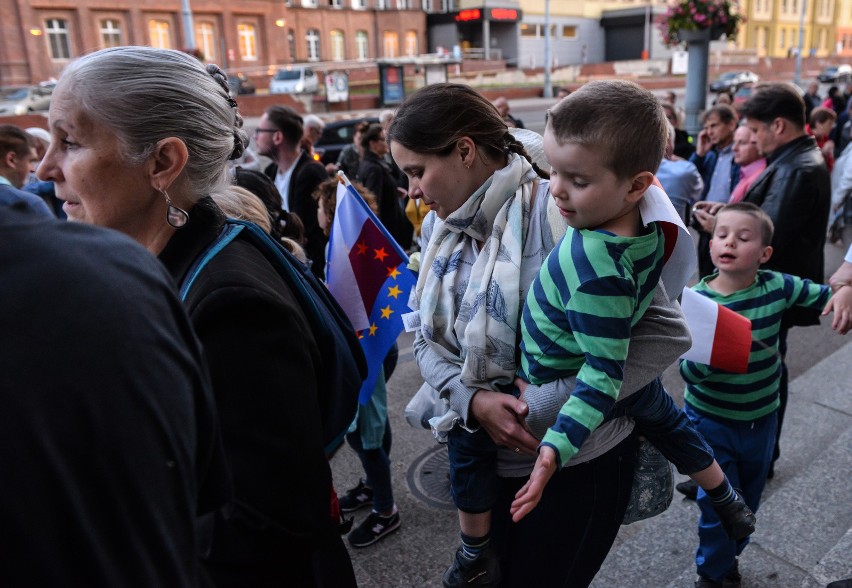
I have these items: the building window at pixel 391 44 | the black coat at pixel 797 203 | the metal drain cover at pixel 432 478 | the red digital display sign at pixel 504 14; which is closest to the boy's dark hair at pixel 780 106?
the black coat at pixel 797 203

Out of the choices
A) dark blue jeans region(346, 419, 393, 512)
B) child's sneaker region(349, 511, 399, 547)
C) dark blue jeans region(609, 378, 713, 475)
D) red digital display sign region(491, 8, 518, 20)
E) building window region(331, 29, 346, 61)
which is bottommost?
child's sneaker region(349, 511, 399, 547)

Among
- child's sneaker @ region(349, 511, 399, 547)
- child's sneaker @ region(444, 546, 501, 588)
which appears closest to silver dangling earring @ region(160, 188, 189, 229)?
child's sneaker @ region(444, 546, 501, 588)

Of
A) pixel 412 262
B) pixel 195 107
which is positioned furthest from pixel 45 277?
pixel 412 262

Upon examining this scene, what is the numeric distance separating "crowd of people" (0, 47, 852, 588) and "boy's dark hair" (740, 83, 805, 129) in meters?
1.52

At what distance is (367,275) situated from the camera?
A: 3.08 metres

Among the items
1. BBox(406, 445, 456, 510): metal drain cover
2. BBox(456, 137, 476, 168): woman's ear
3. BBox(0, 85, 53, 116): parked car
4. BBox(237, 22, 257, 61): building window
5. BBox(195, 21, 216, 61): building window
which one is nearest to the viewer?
BBox(456, 137, 476, 168): woman's ear

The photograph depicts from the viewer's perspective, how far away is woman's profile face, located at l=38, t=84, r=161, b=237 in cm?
144

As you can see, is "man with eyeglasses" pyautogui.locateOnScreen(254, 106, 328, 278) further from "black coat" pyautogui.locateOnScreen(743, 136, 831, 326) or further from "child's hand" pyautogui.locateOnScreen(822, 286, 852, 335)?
"child's hand" pyautogui.locateOnScreen(822, 286, 852, 335)

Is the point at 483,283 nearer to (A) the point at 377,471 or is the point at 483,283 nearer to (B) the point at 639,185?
(B) the point at 639,185

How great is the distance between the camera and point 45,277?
74 centimetres

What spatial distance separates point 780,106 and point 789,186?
0.46 m

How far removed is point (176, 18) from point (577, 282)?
44416 millimetres

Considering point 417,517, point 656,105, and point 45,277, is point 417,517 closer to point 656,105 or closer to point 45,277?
point 656,105

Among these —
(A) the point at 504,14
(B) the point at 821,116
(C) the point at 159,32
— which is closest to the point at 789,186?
(B) the point at 821,116
